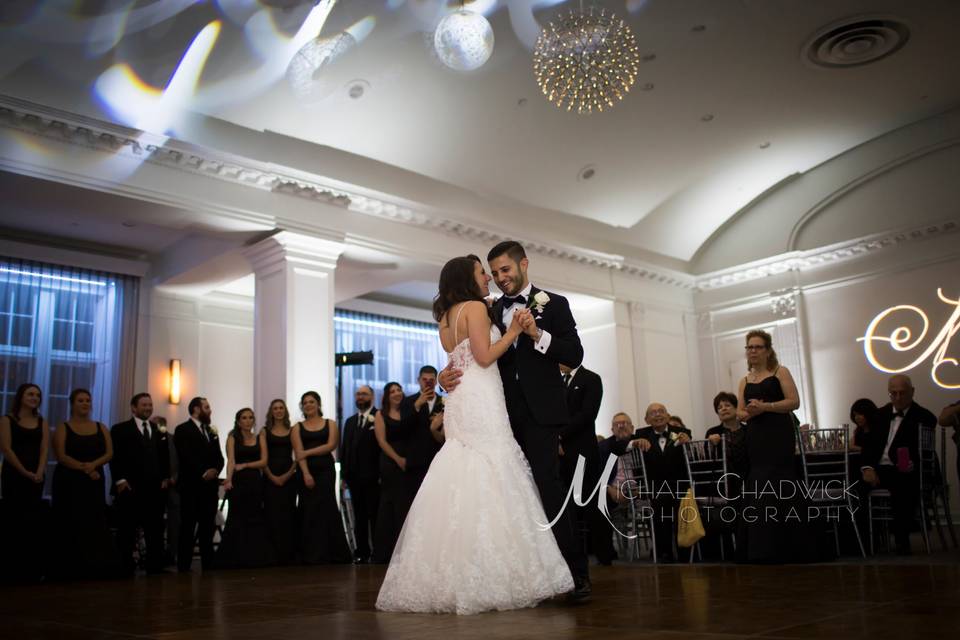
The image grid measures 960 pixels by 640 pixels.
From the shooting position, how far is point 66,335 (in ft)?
33.1

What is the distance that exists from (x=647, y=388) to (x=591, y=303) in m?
1.55

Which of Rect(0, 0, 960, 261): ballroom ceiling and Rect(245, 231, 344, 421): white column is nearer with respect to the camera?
Rect(0, 0, 960, 261): ballroom ceiling

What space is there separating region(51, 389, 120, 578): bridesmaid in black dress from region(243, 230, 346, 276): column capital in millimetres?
2997

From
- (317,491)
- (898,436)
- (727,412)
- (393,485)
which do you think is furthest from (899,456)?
(317,491)

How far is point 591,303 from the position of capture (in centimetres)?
1282

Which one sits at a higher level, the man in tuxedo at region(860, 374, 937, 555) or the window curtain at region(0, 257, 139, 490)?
the window curtain at region(0, 257, 139, 490)

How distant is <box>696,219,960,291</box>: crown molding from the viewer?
1150 cm

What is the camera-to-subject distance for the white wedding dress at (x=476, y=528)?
3.07 meters

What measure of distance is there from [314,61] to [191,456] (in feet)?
12.6

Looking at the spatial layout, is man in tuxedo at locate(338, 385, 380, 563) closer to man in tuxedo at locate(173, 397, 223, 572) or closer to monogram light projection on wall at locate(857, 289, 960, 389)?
man in tuxedo at locate(173, 397, 223, 572)

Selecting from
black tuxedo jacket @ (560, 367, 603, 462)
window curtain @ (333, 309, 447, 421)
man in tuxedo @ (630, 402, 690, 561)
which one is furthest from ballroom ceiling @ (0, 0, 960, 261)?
man in tuxedo @ (630, 402, 690, 561)

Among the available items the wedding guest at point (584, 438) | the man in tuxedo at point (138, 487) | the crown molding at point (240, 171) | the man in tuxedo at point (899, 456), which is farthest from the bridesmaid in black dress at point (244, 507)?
the man in tuxedo at point (899, 456)

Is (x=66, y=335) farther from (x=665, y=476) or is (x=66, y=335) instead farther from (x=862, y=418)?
(x=862, y=418)

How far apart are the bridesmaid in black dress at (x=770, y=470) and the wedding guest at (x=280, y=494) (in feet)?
12.7
